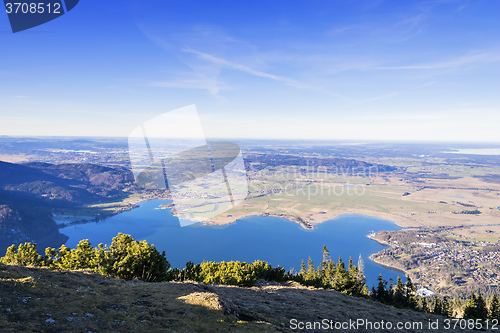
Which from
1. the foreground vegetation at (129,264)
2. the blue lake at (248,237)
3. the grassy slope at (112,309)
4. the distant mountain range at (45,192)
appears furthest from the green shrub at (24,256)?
the distant mountain range at (45,192)

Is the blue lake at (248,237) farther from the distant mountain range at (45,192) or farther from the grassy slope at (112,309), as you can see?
the grassy slope at (112,309)

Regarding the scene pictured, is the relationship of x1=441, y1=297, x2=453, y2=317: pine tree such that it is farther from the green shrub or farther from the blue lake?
the green shrub

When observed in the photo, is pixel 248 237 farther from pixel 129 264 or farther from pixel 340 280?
pixel 129 264

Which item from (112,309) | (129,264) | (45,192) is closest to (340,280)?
(129,264)

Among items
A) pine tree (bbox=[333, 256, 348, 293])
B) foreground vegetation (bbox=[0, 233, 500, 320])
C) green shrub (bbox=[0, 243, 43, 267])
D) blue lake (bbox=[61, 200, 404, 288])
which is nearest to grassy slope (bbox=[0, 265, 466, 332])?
foreground vegetation (bbox=[0, 233, 500, 320])

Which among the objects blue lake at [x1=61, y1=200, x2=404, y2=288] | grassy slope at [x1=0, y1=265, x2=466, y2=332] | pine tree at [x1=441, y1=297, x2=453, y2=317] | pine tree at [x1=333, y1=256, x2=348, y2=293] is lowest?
blue lake at [x1=61, y1=200, x2=404, y2=288]
